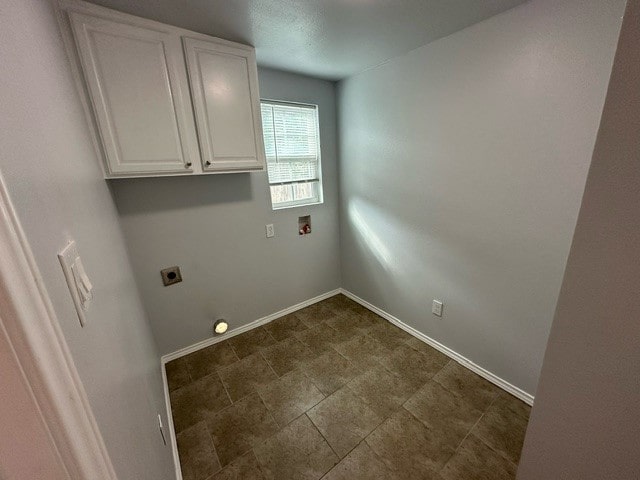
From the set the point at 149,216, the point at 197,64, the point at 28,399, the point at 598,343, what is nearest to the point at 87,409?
the point at 28,399

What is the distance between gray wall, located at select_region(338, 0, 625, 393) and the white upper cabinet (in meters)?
1.12

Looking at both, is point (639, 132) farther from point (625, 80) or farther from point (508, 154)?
point (508, 154)

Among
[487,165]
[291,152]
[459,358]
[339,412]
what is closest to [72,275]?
[339,412]

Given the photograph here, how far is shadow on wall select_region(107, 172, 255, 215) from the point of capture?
1680mm

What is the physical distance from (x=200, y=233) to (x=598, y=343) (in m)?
2.18

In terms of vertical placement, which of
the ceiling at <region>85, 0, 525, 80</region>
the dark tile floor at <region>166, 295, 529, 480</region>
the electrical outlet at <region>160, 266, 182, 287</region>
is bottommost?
the dark tile floor at <region>166, 295, 529, 480</region>

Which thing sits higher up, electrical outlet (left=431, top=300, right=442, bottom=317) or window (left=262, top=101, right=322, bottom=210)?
window (left=262, top=101, right=322, bottom=210)

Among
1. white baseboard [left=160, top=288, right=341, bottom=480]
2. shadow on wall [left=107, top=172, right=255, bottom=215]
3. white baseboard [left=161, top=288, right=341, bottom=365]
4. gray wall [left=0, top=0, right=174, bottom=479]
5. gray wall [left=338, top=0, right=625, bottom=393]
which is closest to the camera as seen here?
gray wall [left=0, top=0, right=174, bottom=479]

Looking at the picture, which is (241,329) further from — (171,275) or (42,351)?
(42,351)

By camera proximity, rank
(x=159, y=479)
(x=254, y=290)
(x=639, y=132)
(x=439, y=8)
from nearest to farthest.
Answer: (x=639, y=132), (x=159, y=479), (x=439, y=8), (x=254, y=290)

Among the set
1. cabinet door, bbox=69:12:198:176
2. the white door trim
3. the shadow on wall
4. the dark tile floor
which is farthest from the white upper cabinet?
the dark tile floor

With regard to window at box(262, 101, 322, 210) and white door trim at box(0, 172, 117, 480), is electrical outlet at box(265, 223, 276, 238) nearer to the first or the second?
window at box(262, 101, 322, 210)

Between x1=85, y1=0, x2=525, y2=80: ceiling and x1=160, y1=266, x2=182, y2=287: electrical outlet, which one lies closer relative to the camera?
x1=85, y1=0, x2=525, y2=80: ceiling

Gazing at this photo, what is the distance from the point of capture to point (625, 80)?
474 millimetres
